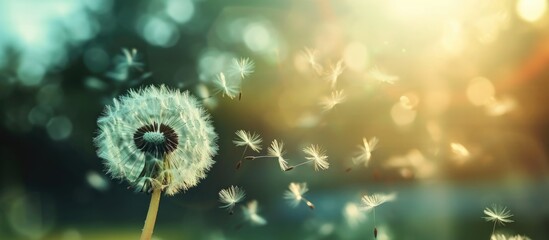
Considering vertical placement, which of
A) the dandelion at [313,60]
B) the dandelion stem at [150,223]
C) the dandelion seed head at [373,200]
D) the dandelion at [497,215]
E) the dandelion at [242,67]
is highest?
the dandelion at [313,60]

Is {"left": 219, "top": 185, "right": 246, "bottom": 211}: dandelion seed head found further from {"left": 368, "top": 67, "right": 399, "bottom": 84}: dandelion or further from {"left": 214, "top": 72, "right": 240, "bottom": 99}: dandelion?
{"left": 368, "top": 67, "right": 399, "bottom": 84}: dandelion

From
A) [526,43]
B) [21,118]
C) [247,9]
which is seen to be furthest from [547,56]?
[21,118]

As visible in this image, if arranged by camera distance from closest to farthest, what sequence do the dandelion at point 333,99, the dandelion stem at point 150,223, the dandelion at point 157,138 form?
the dandelion stem at point 150,223 < the dandelion at point 157,138 < the dandelion at point 333,99

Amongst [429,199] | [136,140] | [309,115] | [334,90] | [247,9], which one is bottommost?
[136,140]

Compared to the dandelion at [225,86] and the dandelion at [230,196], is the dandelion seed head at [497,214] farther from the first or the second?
the dandelion at [225,86]

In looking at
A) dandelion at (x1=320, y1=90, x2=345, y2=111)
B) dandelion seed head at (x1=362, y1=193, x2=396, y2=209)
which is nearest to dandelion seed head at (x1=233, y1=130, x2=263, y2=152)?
dandelion at (x1=320, y1=90, x2=345, y2=111)

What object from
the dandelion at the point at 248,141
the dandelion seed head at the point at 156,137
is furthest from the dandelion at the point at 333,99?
the dandelion seed head at the point at 156,137

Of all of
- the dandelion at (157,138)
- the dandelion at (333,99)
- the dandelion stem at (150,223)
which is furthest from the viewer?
the dandelion at (333,99)

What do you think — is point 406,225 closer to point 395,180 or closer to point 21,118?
point 395,180
